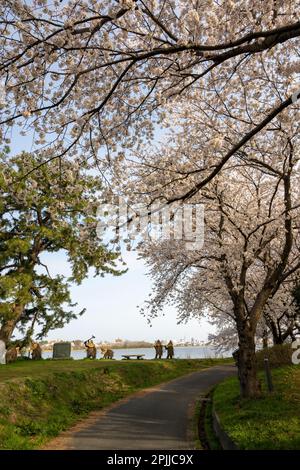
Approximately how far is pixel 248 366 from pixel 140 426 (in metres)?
3.85

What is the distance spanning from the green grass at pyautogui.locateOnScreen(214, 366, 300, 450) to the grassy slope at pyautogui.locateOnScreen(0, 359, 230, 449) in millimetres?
4463

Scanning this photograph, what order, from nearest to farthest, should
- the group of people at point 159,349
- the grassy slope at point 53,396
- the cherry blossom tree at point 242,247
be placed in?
1. the grassy slope at point 53,396
2. the cherry blossom tree at point 242,247
3. the group of people at point 159,349

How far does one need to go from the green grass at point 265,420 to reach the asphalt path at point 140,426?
1118 millimetres

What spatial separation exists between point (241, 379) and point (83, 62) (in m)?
10.8

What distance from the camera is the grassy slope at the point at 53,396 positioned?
1083 cm

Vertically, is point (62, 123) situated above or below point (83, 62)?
below

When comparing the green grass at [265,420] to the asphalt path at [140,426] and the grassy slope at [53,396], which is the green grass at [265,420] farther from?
the grassy slope at [53,396]

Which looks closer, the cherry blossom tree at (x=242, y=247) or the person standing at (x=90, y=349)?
the cherry blossom tree at (x=242, y=247)

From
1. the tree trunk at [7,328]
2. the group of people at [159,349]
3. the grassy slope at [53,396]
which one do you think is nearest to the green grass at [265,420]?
the grassy slope at [53,396]

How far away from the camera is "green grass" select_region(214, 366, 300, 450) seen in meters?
8.39

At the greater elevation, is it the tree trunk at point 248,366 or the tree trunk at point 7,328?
the tree trunk at point 7,328

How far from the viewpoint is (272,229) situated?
1520 cm
